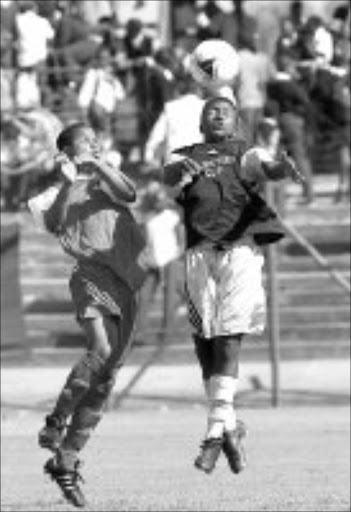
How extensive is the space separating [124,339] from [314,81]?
471 inches

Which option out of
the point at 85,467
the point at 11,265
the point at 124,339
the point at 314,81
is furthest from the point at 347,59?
the point at 124,339

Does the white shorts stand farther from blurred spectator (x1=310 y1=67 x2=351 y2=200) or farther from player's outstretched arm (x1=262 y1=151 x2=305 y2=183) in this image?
blurred spectator (x1=310 y1=67 x2=351 y2=200)

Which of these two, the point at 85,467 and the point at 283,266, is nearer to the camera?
the point at 85,467

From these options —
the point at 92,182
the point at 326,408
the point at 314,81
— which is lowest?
the point at 326,408

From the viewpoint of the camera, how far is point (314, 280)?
83.7 feet

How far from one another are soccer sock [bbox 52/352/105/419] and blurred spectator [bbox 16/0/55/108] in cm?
1205

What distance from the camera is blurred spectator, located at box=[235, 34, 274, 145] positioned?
87.0ft

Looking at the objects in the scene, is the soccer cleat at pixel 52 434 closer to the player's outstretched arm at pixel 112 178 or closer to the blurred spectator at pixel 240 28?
the player's outstretched arm at pixel 112 178

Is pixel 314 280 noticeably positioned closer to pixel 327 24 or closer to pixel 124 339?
pixel 327 24

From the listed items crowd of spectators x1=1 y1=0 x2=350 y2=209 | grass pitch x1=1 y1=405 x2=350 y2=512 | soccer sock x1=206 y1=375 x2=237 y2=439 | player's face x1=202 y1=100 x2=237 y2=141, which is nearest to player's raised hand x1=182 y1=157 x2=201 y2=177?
player's face x1=202 y1=100 x2=237 y2=141

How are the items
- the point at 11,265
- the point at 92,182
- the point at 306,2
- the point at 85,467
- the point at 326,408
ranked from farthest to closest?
the point at 306,2 < the point at 11,265 < the point at 326,408 < the point at 85,467 < the point at 92,182

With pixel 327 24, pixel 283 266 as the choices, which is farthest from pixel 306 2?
pixel 283 266

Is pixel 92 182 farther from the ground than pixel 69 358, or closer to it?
farther from the ground

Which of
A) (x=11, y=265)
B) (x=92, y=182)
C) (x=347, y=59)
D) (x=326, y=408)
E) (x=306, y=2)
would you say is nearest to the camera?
(x=92, y=182)
